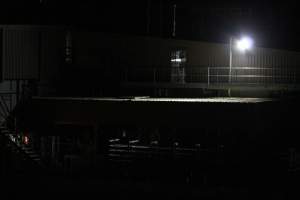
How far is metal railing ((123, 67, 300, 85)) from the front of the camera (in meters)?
28.6

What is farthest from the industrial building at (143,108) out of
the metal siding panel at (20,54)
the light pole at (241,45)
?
the light pole at (241,45)

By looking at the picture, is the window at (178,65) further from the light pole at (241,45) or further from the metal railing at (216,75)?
the light pole at (241,45)

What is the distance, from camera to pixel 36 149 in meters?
27.9

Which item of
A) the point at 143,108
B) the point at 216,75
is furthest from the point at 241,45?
the point at 143,108

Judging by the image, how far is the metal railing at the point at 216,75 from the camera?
28.6m

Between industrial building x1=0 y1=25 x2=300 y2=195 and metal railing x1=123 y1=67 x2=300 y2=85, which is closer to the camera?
industrial building x1=0 y1=25 x2=300 y2=195

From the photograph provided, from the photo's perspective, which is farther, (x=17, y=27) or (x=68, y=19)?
(x=68, y=19)

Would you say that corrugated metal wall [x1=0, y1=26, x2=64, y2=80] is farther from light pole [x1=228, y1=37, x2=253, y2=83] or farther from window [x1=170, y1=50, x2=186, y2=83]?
light pole [x1=228, y1=37, x2=253, y2=83]

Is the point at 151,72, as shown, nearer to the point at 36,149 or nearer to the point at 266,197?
the point at 36,149

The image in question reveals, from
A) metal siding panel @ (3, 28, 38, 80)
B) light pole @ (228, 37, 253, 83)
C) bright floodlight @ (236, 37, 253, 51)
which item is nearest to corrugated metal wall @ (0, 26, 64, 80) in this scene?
metal siding panel @ (3, 28, 38, 80)

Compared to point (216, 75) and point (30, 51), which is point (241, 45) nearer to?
point (216, 75)

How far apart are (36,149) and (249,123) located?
10479 mm

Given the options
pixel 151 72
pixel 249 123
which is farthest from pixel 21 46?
pixel 249 123

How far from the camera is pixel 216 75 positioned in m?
29.6
